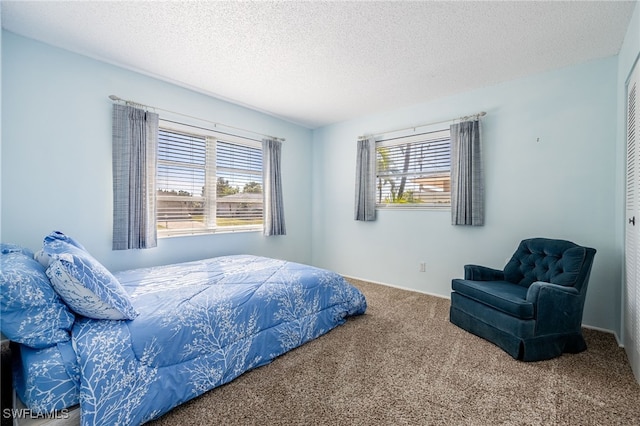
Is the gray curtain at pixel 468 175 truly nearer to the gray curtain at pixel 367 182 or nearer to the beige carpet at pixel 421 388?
the gray curtain at pixel 367 182

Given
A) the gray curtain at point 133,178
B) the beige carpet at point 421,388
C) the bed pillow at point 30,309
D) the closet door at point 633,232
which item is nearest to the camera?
the bed pillow at point 30,309

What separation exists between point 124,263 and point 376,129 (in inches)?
141

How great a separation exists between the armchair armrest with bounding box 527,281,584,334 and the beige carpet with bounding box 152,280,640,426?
24 cm

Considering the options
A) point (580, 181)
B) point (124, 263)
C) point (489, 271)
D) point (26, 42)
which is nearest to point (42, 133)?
point (26, 42)

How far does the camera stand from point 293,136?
4.67m

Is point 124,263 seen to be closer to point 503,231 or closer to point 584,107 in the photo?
point 503,231

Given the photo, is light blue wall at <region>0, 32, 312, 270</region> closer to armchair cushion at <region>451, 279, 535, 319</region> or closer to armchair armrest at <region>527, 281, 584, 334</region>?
armchair cushion at <region>451, 279, 535, 319</region>

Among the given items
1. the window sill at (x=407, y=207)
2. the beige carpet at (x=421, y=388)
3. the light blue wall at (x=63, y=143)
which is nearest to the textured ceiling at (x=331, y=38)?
the light blue wall at (x=63, y=143)

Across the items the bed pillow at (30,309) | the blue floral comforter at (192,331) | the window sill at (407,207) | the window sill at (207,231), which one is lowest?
the blue floral comforter at (192,331)

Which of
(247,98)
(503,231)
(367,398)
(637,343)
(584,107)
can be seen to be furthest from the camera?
(247,98)

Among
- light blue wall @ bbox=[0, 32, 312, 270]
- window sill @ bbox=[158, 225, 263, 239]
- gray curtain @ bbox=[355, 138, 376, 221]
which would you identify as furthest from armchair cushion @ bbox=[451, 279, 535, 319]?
light blue wall @ bbox=[0, 32, 312, 270]

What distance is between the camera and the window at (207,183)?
129 inches

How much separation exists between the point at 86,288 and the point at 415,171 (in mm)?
3634

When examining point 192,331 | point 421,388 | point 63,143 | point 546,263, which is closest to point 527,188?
point 546,263
